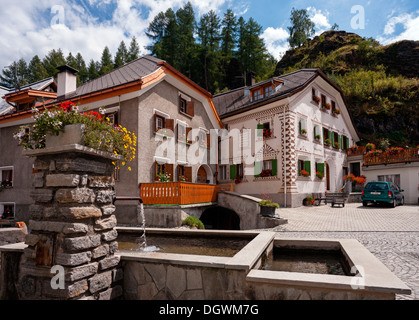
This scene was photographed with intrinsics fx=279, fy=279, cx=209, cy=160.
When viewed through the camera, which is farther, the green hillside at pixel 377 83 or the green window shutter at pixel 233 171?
the green hillside at pixel 377 83

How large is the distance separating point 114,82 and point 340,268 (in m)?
14.2

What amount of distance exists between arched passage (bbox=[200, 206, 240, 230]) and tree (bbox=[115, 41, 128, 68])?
141ft

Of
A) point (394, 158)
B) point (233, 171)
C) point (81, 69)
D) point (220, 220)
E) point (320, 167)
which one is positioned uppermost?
point (81, 69)

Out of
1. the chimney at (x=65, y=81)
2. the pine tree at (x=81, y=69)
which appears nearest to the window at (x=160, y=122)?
the chimney at (x=65, y=81)

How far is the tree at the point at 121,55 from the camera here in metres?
50.6

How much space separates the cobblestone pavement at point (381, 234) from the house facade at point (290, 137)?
198 inches

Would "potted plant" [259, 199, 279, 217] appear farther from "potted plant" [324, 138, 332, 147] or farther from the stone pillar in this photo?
"potted plant" [324, 138, 332, 147]

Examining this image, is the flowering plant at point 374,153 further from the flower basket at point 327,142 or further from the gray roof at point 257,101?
the gray roof at point 257,101

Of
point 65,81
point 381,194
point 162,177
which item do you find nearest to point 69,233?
point 162,177

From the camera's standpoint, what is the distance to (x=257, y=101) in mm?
20859

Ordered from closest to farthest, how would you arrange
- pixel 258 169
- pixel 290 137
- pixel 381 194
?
pixel 381 194, pixel 290 137, pixel 258 169

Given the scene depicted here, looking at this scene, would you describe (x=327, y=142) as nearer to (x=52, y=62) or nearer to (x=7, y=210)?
(x=7, y=210)

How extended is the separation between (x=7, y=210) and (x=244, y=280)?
1898 cm

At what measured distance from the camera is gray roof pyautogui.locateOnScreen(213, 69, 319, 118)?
63.5 ft
